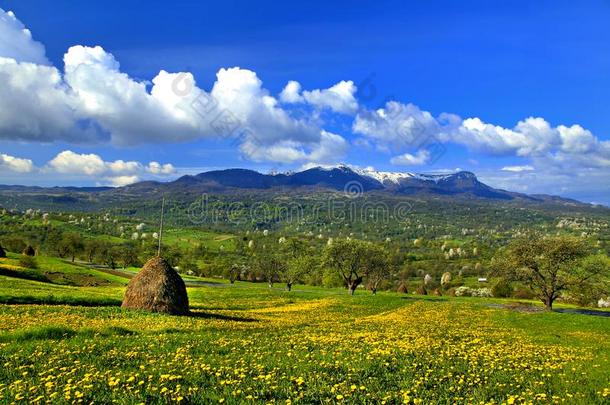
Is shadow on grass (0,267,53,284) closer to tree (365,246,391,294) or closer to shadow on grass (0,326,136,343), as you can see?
shadow on grass (0,326,136,343)

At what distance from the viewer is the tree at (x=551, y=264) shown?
6084 cm

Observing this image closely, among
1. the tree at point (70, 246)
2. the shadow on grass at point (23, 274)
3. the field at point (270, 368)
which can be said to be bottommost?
the tree at point (70, 246)

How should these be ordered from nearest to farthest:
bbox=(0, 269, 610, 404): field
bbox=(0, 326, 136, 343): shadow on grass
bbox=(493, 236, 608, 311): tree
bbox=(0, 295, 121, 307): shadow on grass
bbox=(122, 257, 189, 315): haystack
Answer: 1. bbox=(0, 269, 610, 404): field
2. bbox=(0, 326, 136, 343): shadow on grass
3. bbox=(122, 257, 189, 315): haystack
4. bbox=(0, 295, 121, 307): shadow on grass
5. bbox=(493, 236, 608, 311): tree

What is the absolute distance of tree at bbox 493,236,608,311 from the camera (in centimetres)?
6084

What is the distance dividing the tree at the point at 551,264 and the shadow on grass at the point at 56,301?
53.6 meters

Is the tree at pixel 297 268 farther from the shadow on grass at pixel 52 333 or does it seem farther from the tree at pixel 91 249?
the shadow on grass at pixel 52 333

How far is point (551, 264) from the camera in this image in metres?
61.5

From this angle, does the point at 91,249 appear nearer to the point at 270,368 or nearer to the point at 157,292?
the point at 157,292

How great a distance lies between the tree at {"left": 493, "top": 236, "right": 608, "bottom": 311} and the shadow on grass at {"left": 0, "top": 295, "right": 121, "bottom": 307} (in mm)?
53633

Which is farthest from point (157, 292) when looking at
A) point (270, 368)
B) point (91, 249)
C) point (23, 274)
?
point (91, 249)

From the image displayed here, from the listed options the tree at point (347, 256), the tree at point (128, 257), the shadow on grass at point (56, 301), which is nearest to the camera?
the shadow on grass at point (56, 301)

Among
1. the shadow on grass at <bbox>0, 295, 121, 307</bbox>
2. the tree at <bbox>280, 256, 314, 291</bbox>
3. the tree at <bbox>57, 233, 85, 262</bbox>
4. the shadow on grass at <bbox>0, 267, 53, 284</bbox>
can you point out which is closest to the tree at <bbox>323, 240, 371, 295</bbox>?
the tree at <bbox>280, 256, 314, 291</bbox>

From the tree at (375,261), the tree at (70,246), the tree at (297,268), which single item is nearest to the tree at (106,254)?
the tree at (70,246)

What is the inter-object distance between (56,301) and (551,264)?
6126cm
